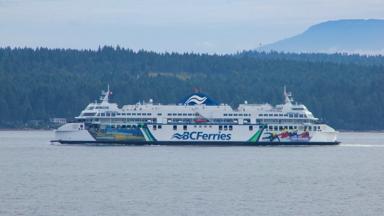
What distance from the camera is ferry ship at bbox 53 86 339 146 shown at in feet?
352

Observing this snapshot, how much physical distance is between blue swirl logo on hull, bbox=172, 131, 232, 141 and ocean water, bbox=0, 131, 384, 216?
3.62 m

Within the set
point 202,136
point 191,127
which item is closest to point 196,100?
point 191,127

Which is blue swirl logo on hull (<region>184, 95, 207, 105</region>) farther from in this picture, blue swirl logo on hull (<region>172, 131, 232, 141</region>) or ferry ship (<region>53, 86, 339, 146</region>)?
blue swirl logo on hull (<region>172, 131, 232, 141</region>)

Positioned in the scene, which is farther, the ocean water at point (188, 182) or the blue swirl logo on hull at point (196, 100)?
the blue swirl logo on hull at point (196, 100)

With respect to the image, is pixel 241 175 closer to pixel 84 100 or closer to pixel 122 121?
pixel 122 121

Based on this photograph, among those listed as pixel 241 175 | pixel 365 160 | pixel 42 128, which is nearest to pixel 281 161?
pixel 365 160

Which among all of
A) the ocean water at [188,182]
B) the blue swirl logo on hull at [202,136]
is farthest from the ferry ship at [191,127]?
the ocean water at [188,182]

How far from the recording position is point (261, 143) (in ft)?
357

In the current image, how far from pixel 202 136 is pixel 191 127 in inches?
48.9

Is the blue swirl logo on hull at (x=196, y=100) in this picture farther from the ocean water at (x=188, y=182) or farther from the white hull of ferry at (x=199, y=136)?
the ocean water at (x=188, y=182)

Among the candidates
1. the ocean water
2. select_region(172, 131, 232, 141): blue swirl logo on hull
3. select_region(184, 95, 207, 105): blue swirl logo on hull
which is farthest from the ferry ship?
the ocean water

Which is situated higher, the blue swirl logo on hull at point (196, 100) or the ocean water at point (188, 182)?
the blue swirl logo on hull at point (196, 100)

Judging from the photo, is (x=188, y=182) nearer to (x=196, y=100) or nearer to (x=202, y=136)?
(x=202, y=136)

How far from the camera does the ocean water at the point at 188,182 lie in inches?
2222
